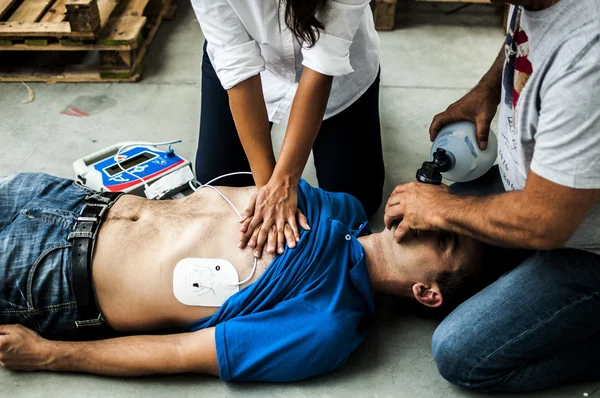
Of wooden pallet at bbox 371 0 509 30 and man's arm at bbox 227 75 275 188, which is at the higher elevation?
man's arm at bbox 227 75 275 188

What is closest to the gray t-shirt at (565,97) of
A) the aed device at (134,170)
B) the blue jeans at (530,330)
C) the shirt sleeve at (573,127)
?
the shirt sleeve at (573,127)

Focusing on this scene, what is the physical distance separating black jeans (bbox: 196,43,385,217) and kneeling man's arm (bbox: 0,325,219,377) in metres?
0.91

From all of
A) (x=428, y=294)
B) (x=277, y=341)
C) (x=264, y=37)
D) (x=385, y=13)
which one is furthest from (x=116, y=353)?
(x=385, y=13)

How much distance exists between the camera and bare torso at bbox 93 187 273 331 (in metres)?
1.86

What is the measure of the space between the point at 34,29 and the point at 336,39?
202 centimetres

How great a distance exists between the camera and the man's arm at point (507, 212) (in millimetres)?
1471

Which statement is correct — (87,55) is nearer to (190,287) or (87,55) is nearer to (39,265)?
(39,265)

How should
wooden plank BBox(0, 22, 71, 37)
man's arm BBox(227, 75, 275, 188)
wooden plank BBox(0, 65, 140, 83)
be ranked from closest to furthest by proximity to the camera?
man's arm BBox(227, 75, 275, 188) < wooden plank BBox(0, 22, 71, 37) < wooden plank BBox(0, 65, 140, 83)

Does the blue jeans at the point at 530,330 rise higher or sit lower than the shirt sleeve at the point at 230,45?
lower

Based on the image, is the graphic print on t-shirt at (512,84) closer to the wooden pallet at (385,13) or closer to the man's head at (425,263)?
the man's head at (425,263)

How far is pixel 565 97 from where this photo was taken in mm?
1396

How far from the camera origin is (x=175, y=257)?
1.86 metres

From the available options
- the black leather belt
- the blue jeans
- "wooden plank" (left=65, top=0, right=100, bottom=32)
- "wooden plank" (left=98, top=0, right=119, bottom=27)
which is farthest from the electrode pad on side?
"wooden plank" (left=98, top=0, right=119, bottom=27)

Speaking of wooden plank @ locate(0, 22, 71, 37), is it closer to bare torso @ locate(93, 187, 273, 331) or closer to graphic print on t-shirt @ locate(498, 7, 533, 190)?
bare torso @ locate(93, 187, 273, 331)
